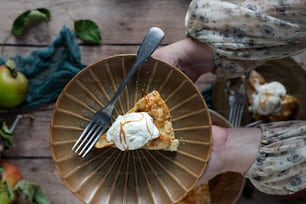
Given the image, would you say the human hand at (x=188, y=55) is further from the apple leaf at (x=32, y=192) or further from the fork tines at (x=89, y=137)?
the apple leaf at (x=32, y=192)

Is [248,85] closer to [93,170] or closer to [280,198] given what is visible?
[280,198]

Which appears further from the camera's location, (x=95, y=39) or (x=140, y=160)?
(x=95, y=39)

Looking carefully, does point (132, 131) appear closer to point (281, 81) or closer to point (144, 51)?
point (144, 51)

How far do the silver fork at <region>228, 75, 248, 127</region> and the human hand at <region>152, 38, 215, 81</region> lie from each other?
116mm

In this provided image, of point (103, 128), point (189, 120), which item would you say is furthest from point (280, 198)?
point (103, 128)

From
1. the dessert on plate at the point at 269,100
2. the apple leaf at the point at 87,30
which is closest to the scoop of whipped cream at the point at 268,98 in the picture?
the dessert on plate at the point at 269,100

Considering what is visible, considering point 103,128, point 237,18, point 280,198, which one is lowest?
point 280,198

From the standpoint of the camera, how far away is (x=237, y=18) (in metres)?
0.87

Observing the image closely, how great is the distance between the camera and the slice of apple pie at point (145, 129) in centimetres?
81

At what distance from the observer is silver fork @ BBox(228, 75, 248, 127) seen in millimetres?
1083

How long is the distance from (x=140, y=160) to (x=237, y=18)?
289 mm

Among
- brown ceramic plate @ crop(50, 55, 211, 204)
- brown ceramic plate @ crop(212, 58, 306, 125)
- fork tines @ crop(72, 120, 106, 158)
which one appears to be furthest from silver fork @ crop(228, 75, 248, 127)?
fork tines @ crop(72, 120, 106, 158)

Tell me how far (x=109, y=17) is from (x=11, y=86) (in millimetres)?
262

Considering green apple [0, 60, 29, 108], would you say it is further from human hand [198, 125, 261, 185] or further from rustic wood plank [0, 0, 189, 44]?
human hand [198, 125, 261, 185]
